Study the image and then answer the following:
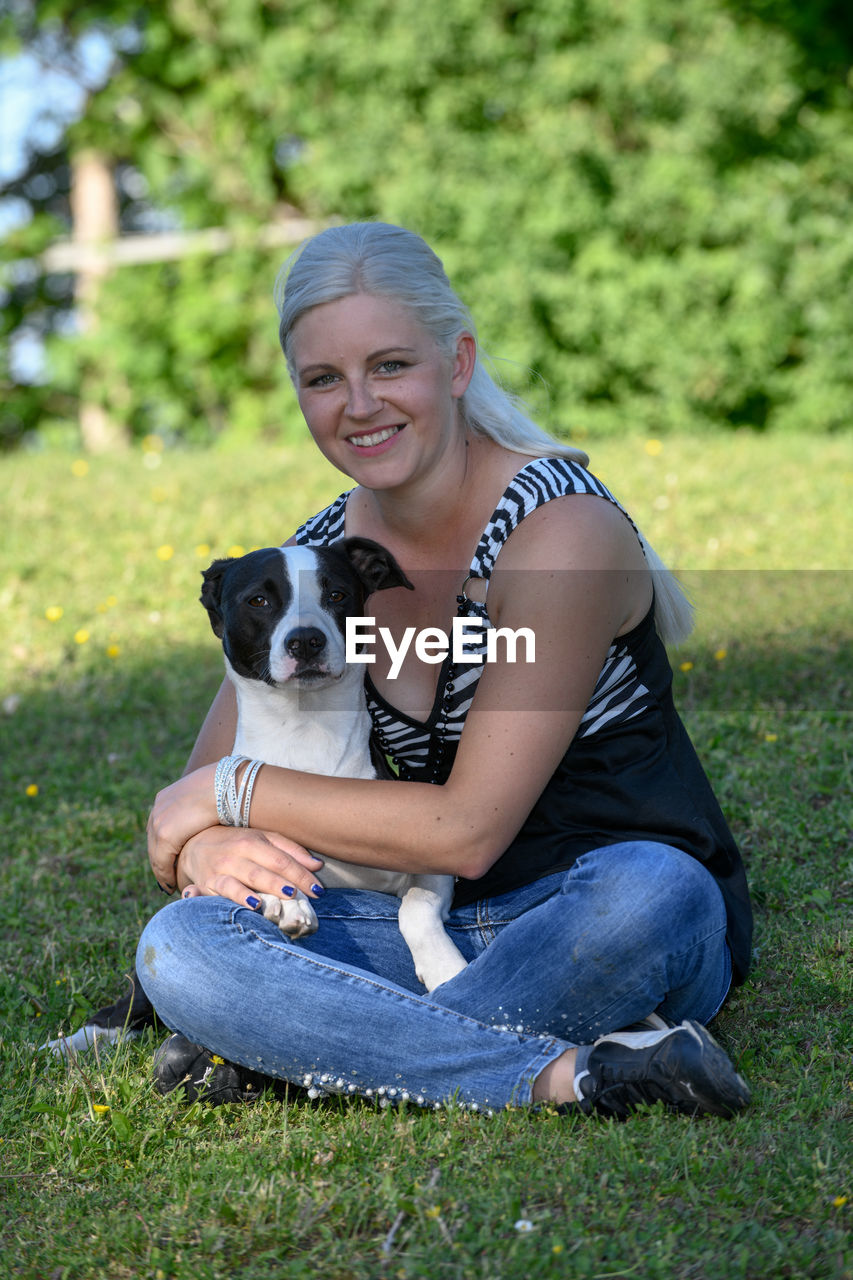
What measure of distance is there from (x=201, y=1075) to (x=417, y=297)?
1699 mm

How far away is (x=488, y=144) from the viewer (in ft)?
39.7

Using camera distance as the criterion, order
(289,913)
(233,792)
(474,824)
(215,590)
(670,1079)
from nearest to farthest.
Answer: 1. (670,1079)
2. (474,824)
3. (289,913)
4. (233,792)
5. (215,590)

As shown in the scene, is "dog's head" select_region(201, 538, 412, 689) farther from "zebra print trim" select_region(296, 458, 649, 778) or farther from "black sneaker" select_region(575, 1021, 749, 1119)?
"black sneaker" select_region(575, 1021, 749, 1119)

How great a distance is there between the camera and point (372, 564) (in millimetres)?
3365

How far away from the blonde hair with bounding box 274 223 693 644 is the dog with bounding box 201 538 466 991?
1.39ft

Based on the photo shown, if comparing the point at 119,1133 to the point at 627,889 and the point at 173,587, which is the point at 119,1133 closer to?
the point at 627,889

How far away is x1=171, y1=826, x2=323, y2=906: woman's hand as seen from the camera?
2.88m

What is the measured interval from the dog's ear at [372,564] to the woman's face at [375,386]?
0.24 metres

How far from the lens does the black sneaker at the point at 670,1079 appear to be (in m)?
2.52

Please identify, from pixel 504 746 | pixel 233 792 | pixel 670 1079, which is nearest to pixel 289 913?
pixel 233 792

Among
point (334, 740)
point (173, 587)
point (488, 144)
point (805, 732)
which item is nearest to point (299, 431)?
point (488, 144)

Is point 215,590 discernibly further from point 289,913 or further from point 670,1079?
point 670,1079

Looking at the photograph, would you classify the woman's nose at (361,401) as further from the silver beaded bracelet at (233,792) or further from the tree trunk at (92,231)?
the tree trunk at (92,231)

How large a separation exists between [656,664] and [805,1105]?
96cm
